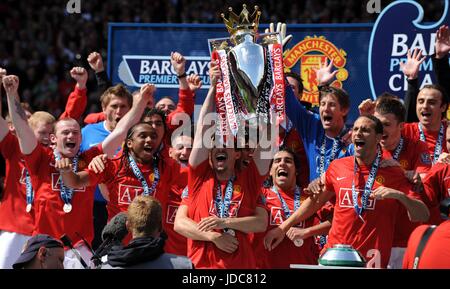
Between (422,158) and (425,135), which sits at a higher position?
(425,135)

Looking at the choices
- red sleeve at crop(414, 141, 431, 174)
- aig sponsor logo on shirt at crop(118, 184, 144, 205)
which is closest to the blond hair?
aig sponsor logo on shirt at crop(118, 184, 144, 205)

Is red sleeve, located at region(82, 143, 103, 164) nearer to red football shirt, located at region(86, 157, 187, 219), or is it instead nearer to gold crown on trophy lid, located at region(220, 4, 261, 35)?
red football shirt, located at region(86, 157, 187, 219)

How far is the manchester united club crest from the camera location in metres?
9.38

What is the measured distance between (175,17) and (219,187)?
8901 millimetres

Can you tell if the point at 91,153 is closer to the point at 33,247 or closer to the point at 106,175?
the point at 106,175

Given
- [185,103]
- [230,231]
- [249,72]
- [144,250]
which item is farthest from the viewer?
[185,103]

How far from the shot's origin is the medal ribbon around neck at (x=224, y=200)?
21.0 ft

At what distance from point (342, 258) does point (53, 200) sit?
10.4 ft

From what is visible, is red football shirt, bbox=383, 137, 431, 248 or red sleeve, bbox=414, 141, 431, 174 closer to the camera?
red football shirt, bbox=383, 137, 431, 248

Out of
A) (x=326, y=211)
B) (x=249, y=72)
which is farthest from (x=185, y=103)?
(x=326, y=211)

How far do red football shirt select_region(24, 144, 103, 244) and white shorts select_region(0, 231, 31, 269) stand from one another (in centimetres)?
44

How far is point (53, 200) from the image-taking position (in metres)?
7.46

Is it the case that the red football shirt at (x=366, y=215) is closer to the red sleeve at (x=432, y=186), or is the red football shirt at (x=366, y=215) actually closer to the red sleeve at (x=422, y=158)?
the red sleeve at (x=432, y=186)

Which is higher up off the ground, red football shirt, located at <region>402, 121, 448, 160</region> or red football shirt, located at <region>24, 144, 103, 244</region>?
red football shirt, located at <region>402, 121, 448, 160</region>
